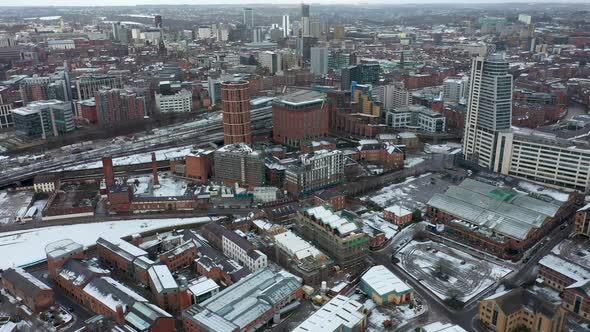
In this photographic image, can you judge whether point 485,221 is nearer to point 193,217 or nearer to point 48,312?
point 193,217

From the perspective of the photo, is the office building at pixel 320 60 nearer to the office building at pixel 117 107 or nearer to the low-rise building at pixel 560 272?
the office building at pixel 117 107

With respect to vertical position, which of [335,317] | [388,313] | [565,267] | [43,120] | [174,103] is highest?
[43,120]

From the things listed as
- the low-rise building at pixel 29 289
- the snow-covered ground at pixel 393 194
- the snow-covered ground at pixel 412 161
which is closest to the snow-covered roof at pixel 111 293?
the low-rise building at pixel 29 289

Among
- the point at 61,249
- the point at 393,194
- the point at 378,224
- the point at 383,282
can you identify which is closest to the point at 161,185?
the point at 61,249

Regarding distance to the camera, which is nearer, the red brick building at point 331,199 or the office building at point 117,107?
the red brick building at point 331,199

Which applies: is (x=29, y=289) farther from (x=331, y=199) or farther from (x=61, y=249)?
(x=331, y=199)

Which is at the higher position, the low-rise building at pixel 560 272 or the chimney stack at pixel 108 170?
the chimney stack at pixel 108 170
